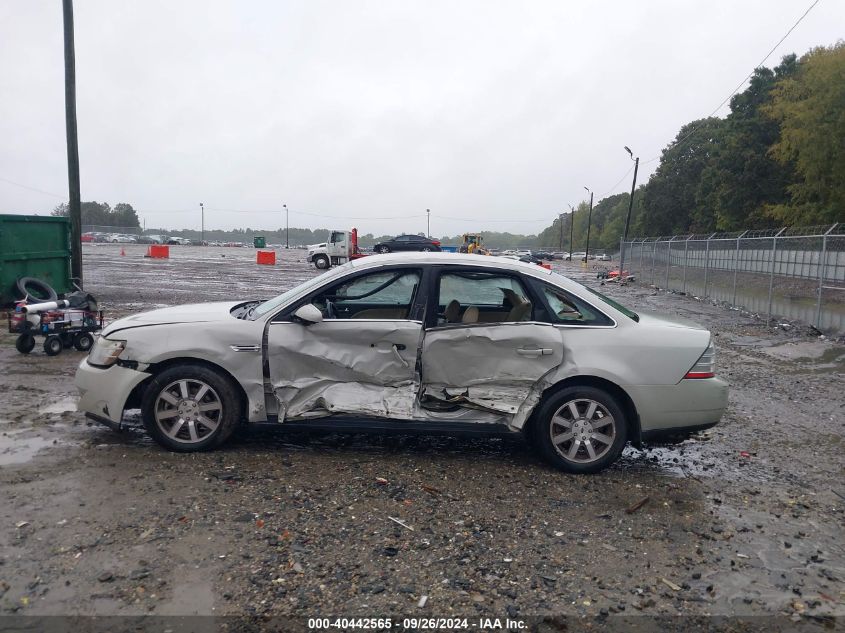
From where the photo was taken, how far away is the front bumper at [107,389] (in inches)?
205

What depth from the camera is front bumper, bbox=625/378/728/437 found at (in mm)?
5074

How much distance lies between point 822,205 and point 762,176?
10.2 meters

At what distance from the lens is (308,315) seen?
5203 millimetres

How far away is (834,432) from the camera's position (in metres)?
6.49

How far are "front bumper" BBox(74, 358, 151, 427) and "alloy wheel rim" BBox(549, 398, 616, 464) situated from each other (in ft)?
10.6

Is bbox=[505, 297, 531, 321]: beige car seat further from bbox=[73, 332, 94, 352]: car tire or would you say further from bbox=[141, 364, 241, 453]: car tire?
bbox=[73, 332, 94, 352]: car tire

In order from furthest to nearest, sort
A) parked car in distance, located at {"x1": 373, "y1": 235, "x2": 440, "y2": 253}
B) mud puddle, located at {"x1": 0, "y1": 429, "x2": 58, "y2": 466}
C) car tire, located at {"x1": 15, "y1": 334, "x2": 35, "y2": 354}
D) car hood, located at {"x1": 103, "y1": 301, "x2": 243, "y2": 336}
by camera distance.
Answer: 1. parked car in distance, located at {"x1": 373, "y1": 235, "x2": 440, "y2": 253}
2. car tire, located at {"x1": 15, "y1": 334, "x2": 35, "y2": 354}
3. car hood, located at {"x1": 103, "y1": 301, "x2": 243, "y2": 336}
4. mud puddle, located at {"x1": 0, "y1": 429, "x2": 58, "y2": 466}

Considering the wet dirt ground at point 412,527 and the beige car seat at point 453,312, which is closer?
the wet dirt ground at point 412,527

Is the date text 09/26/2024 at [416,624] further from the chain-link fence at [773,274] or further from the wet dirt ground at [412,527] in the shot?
the chain-link fence at [773,274]

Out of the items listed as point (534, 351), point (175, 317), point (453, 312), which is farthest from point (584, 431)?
point (175, 317)

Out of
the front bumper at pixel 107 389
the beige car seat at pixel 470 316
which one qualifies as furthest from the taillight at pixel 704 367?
the front bumper at pixel 107 389

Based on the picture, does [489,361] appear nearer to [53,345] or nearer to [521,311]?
[521,311]

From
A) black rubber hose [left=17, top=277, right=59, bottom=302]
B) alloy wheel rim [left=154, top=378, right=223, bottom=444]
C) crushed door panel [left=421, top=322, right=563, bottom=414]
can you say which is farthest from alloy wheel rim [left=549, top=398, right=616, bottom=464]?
black rubber hose [left=17, top=277, right=59, bottom=302]

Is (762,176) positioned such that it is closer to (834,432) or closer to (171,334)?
(834,432)
